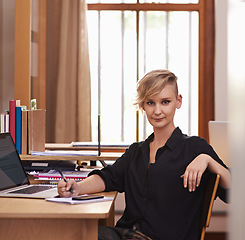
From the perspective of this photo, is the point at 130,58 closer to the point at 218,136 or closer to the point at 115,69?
the point at 115,69

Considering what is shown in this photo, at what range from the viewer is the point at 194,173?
5.56ft

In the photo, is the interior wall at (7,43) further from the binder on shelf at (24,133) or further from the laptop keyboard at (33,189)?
the laptop keyboard at (33,189)

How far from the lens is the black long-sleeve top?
5.98 ft

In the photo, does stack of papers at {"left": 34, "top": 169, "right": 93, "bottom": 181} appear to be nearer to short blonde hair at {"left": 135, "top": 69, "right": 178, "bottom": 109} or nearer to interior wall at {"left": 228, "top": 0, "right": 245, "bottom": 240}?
short blonde hair at {"left": 135, "top": 69, "right": 178, "bottom": 109}

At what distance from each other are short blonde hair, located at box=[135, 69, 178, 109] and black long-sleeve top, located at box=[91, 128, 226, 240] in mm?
198

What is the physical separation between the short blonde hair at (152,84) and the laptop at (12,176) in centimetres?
54

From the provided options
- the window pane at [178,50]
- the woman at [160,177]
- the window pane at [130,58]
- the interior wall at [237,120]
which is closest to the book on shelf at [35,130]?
the woman at [160,177]

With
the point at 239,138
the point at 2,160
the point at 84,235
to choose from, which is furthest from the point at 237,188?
the point at 2,160

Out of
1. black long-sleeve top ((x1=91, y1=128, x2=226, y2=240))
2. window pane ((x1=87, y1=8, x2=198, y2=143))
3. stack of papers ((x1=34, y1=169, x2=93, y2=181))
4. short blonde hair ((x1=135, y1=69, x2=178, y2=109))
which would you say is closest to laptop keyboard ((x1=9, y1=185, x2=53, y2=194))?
stack of papers ((x1=34, y1=169, x2=93, y2=181))

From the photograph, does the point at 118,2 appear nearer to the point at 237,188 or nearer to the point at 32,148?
the point at 32,148

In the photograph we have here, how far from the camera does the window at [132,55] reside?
16.4ft

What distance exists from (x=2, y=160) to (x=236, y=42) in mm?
1464

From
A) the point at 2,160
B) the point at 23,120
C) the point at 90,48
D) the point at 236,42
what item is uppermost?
the point at 90,48

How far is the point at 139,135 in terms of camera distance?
16.6ft
